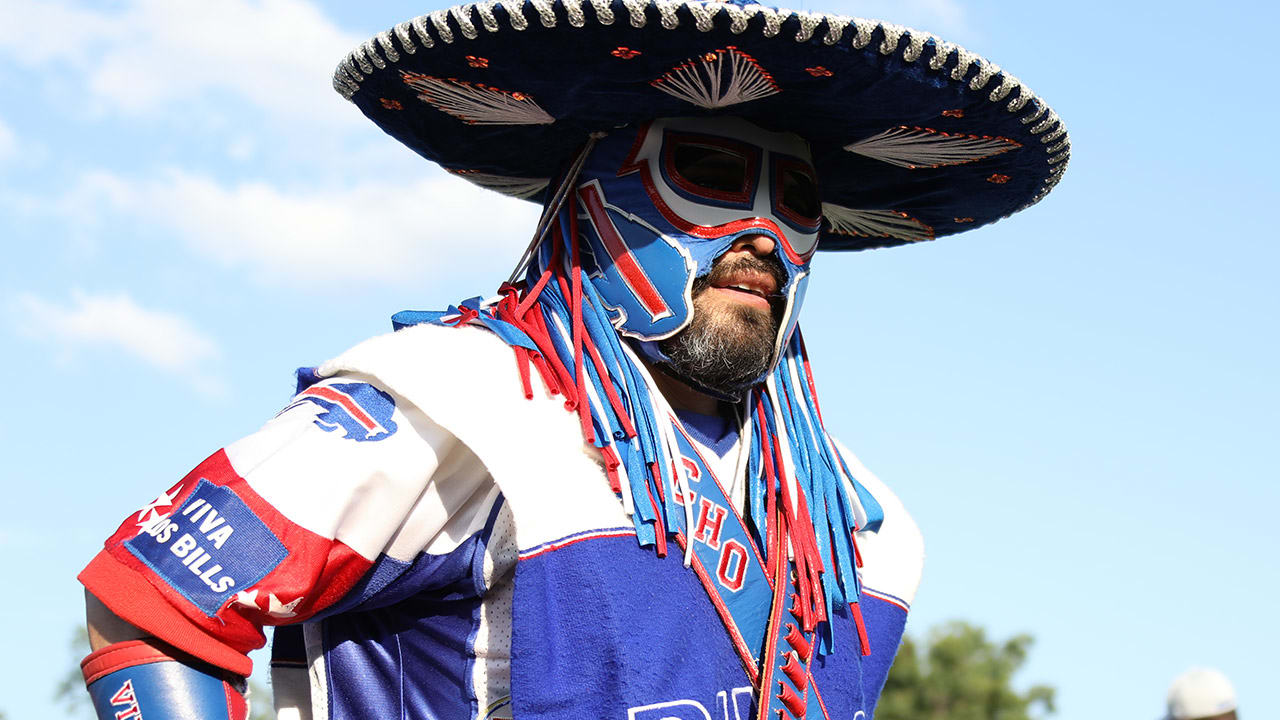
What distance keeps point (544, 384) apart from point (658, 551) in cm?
44

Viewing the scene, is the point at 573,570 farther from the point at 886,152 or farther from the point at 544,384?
the point at 886,152

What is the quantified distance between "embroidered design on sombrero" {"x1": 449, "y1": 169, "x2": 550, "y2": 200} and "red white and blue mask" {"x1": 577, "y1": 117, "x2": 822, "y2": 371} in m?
0.46

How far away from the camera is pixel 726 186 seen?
351 cm

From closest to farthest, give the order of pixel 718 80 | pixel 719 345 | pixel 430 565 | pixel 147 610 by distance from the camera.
→ pixel 147 610 → pixel 430 565 → pixel 718 80 → pixel 719 345

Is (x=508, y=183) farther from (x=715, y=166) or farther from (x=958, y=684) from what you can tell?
(x=958, y=684)

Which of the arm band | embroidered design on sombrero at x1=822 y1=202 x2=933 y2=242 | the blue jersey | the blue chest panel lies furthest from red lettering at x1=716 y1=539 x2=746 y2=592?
embroidered design on sombrero at x1=822 y1=202 x2=933 y2=242

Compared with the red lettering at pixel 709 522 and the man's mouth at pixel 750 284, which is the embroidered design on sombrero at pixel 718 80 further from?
the red lettering at pixel 709 522

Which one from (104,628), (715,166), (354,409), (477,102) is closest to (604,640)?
(354,409)

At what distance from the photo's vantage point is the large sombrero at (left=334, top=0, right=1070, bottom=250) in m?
3.07

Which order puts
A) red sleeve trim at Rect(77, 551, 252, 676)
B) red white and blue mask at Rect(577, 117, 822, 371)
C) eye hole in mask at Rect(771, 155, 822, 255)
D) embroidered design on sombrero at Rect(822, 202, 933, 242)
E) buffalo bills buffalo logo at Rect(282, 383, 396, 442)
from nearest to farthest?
red sleeve trim at Rect(77, 551, 252, 676) < buffalo bills buffalo logo at Rect(282, 383, 396, 442) < red white and blue mask at Rect(577, 117, 822, 371) < eye hole in mask at Rect(771, 155, 822, 255) < embroidered design on sombrero at Rect(822, 202, 933, 242)

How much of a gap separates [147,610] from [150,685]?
0.13 meters

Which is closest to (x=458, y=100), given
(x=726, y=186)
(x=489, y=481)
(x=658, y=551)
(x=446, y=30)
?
(x=446, y=30)

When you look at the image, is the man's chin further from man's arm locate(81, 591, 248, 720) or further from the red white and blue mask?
man's arm locate(81, 591, 248, 720)

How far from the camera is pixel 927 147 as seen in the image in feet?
12.1
